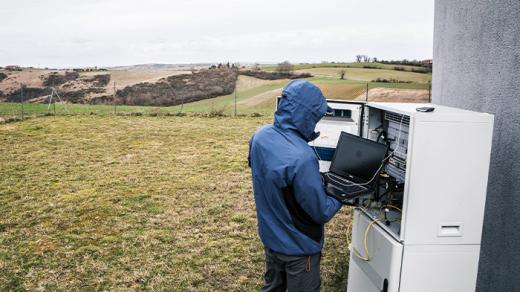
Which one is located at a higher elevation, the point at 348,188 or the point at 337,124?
the point at 337,124

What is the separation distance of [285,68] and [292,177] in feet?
119

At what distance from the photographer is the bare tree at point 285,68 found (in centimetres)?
3719

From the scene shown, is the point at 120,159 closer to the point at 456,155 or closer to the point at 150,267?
the point at 150,267

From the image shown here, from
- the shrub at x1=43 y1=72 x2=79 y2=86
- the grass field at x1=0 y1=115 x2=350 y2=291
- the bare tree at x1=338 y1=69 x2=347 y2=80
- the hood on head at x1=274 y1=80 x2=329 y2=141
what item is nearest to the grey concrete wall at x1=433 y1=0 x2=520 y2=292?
the hood on head at x1=274 y1=80 x2=329 y2=141

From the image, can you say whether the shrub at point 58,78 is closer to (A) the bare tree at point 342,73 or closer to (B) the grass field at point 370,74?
(B) the grass field at point 370,74

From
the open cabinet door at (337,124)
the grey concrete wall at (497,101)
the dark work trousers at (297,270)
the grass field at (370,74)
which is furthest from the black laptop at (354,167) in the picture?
the grass field at (370,74)

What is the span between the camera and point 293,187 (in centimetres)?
253

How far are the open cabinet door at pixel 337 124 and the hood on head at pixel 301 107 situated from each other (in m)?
1.02

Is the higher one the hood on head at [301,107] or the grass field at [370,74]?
the grass field at [370,74]

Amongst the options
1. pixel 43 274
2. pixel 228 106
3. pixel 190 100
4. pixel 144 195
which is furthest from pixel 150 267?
pixel 190 100

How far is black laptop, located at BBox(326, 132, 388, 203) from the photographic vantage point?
2.87 metres

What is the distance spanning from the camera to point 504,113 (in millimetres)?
3184

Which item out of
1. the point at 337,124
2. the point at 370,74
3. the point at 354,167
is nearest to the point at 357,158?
the point at 354,167

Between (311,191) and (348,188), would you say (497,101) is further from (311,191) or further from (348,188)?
(311,191)
